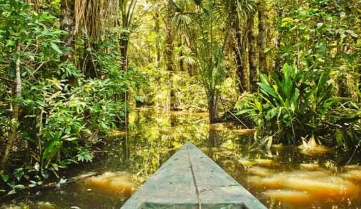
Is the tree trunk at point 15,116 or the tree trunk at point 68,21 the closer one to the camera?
the tree trunk at point 15,116

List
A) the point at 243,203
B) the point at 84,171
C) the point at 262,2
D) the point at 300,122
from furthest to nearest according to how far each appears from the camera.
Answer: the point at 262,2 < the point at 300,122 < the point at 84,171 < the point at 243,203

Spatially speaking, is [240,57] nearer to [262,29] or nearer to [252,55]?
[252,55]

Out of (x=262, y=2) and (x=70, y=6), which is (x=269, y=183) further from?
(x=262, y=2)

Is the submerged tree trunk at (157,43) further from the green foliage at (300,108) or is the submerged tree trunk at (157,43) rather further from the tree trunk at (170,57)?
the green foliage at (300,108)

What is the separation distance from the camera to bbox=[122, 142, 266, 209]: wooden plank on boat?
241 centimetres

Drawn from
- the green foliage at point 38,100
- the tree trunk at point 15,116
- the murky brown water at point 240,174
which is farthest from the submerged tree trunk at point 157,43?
the tree trunk at point 15,116

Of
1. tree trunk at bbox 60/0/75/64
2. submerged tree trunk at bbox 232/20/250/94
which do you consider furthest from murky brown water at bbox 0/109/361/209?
submerged tree trunk at bbox 232/20/250/94

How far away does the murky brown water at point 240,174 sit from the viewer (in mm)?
3596

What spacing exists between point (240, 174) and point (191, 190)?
1969mm

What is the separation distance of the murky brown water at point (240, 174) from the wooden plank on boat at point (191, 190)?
72 centimetres

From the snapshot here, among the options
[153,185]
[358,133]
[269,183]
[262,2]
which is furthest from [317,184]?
[262,2]

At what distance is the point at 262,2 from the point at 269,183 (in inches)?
229

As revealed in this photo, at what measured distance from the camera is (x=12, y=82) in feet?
12.1

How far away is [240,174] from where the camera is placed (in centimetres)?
459
